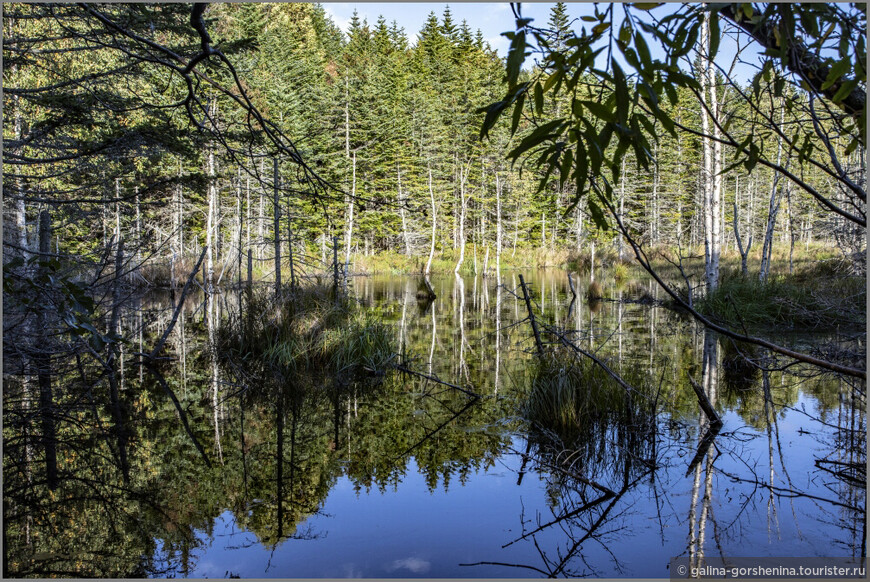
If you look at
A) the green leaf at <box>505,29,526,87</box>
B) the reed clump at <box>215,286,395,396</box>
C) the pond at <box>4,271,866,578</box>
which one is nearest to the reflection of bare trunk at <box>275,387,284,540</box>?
the pond at <box>4,271,866,578</box>

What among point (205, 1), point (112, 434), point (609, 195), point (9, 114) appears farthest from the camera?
point (9, 114)

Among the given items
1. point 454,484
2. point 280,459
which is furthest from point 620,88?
point 280,459

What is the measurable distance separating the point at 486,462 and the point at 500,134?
30798 mm

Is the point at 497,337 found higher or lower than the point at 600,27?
lower

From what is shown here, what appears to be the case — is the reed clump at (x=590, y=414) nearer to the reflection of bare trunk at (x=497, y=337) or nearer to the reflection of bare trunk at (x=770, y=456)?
the reflection of bare trunk at (x=770, y=456)

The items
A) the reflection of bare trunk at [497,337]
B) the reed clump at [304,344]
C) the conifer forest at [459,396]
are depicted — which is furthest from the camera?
the reflection of bare trunk at [497,337]

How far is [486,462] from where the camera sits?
5020 millimetres

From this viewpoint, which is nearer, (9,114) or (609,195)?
(609,195)

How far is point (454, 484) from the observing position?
464cm

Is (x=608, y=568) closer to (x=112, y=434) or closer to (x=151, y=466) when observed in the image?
(x=151, y=466)

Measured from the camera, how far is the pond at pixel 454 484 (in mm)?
3504

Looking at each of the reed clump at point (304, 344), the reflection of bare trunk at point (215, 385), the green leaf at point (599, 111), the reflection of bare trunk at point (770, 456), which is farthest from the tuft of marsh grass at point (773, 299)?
the green leaf at point (599, 111)

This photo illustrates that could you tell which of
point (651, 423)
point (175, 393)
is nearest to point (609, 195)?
point (651, 423)

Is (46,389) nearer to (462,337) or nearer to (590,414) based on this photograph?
(590,414)
